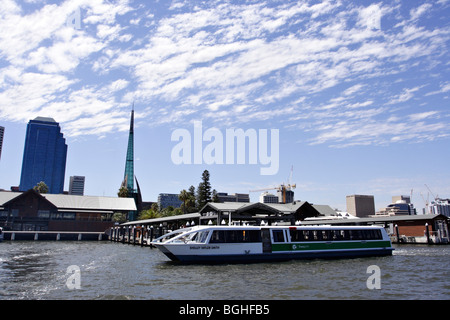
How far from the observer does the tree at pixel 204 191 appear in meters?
118

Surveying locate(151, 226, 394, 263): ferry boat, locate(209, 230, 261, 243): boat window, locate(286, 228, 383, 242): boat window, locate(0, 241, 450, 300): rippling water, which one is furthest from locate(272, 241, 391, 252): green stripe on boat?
locate(0, 241, 450, 300): rippling water

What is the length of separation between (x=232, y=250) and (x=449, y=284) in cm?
1696

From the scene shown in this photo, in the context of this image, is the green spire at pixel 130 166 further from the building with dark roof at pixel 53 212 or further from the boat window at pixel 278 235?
the boat window at pixel 278 235

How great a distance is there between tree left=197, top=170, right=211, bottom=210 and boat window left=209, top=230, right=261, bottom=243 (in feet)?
273

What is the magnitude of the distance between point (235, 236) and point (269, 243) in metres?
3.58

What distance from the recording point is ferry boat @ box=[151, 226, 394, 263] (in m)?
31.7

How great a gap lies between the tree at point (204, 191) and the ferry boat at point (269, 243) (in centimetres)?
8041

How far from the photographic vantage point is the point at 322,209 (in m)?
96.4

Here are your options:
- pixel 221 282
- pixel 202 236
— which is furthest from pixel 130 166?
pixel 221 282

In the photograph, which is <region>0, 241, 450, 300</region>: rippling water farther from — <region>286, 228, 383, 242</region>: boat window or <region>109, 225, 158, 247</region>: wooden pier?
<region>109, 225, 158, 247</region>: wooden pier

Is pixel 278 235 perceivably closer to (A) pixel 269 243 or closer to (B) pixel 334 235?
(A) pixel 269 243
